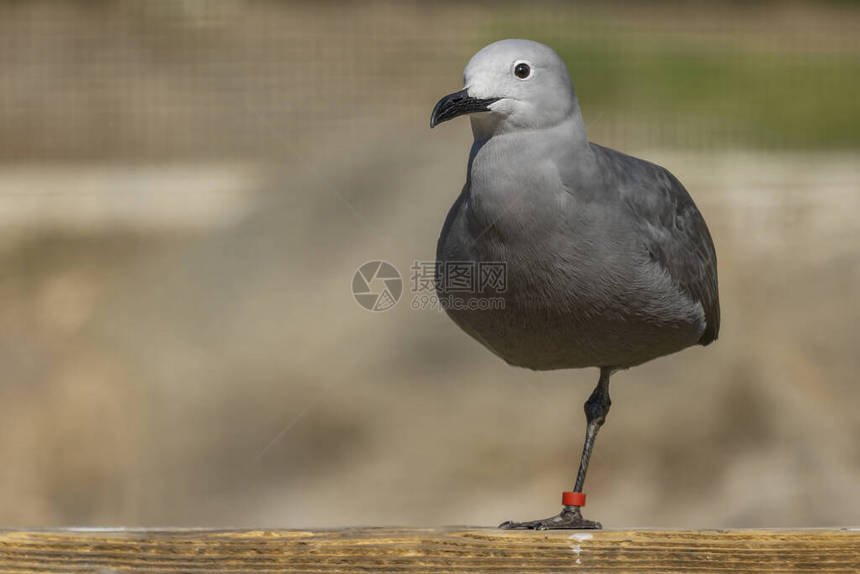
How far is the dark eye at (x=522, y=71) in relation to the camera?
2970mm

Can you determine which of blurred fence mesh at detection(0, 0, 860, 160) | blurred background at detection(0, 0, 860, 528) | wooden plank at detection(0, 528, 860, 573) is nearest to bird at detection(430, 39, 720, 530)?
wooden plank at detection(0, 528, 860, 573)

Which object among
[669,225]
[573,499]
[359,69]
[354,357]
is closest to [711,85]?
[359,69]

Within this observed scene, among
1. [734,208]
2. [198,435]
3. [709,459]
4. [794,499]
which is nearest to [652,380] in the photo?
[709,459]

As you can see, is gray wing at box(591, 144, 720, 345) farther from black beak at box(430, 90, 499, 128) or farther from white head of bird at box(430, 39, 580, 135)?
black beak at box(430, 90, 499, 128)

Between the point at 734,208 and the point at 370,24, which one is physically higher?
the point at 370,24

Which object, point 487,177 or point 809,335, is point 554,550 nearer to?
point 487,177

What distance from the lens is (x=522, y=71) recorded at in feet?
9.76

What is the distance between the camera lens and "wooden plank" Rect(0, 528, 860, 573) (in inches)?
94.6

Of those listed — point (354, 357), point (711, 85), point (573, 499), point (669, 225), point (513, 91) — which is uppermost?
point (711, 85)

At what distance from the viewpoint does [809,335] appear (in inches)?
257

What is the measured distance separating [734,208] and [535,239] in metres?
4.30

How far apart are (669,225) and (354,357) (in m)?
3.03

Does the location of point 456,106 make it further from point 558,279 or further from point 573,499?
point 573,499

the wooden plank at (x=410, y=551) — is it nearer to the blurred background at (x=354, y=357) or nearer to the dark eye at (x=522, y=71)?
the dark eye at (x=522, y=71)
